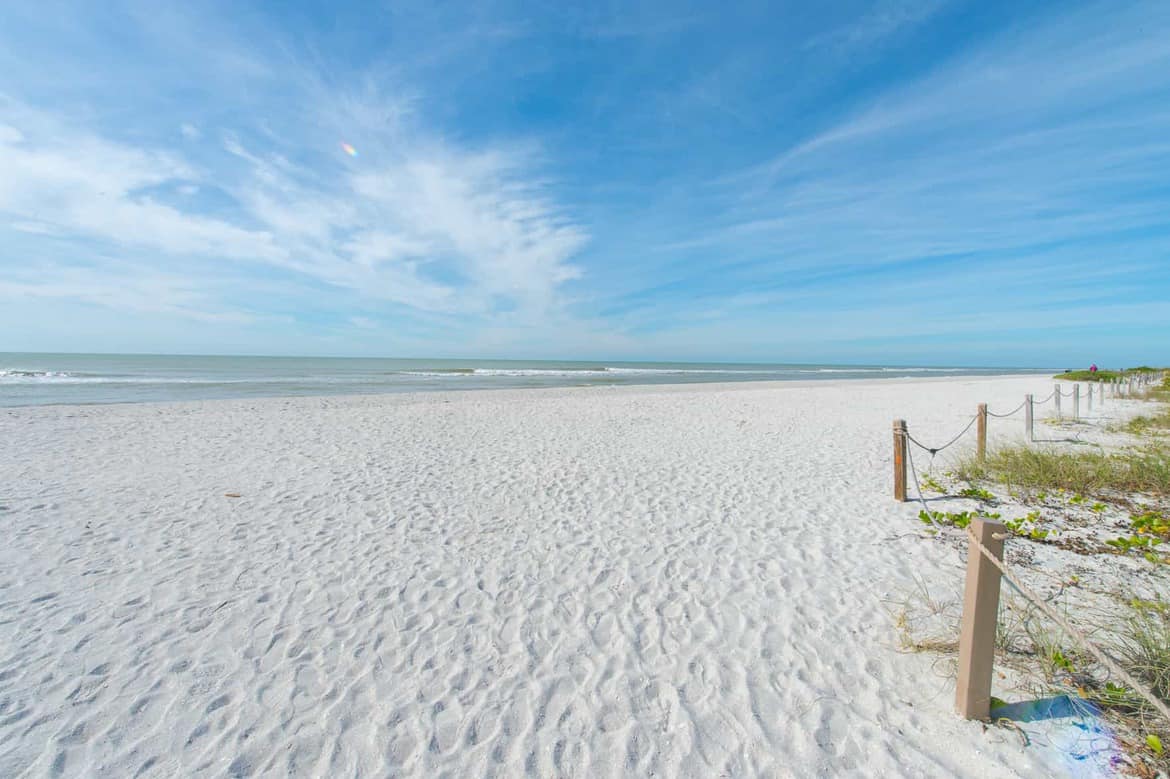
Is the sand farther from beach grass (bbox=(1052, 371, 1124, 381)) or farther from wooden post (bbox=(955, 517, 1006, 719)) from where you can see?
beach grass (bbox=(1052, 371, 1124, 381))

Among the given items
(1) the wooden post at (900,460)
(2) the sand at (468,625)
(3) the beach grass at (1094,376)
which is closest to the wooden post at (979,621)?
(2) the sand at (468,625)

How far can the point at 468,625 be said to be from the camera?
3.65 metres

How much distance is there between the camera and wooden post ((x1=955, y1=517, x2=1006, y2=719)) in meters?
2.47

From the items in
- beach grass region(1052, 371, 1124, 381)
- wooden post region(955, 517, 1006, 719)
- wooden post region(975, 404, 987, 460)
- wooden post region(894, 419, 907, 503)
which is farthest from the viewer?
beach grass region(1052, 371, 1124, 381)

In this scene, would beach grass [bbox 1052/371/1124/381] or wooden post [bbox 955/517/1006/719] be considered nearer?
wooden post [bbox 955/517/1006/719]

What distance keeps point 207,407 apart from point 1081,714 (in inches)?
762

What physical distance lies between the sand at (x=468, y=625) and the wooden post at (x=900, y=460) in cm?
18

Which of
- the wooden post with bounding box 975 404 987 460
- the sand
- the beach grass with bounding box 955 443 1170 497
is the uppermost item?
the wooden post with bounding box 975 404 987 460

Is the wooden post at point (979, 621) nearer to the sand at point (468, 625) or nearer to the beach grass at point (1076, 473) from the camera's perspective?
the sand at point (468, 625)

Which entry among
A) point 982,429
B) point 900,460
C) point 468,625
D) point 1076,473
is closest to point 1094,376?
point 982,429

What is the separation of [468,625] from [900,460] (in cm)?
572

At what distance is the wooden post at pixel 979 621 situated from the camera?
97.2 inches

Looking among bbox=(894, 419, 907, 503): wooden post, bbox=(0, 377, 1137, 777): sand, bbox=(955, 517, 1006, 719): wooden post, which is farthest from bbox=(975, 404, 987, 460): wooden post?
bbox=(955, 517, 1006, 719): wooden post

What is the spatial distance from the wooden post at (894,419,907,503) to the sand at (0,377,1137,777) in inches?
7.3
